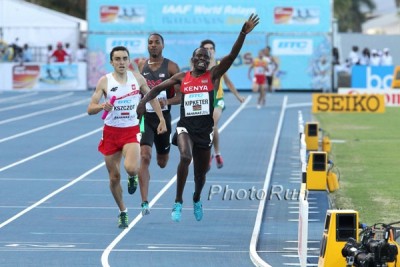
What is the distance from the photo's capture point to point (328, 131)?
1318 inches

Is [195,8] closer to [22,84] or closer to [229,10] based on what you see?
[229,10]

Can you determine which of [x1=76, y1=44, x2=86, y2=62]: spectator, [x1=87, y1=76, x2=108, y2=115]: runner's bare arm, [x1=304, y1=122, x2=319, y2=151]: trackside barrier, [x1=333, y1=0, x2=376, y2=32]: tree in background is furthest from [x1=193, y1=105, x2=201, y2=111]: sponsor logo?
[x1=333, y1=0, x2=376, y2=32]: tree in background

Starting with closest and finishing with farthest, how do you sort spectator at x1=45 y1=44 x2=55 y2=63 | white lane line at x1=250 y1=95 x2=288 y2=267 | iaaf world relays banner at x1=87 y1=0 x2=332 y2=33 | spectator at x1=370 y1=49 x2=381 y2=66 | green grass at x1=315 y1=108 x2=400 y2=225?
white lane line at x1=250 y1=95 x2=288 y2=267 < green grass at x1=315 y1=108 x2=400 y2=225 < spectator at x1=45 y1=44 x2=55 y2=63 < iaaf world relays banner at x1=87 y1=0 x2=332 y2=33 < spectator at x1=370 y1=49 x2=381 y2=66

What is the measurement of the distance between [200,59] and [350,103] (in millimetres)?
28658

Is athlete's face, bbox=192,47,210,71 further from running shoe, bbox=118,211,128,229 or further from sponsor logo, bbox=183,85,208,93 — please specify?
running shoe, bbox=118,211,128,229

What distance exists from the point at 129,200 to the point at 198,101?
4231mm

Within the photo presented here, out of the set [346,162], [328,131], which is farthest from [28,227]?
[328,131]

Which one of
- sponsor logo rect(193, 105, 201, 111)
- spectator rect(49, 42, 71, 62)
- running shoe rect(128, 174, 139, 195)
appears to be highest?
sponsor logo rect(193, 105, 201, 111)

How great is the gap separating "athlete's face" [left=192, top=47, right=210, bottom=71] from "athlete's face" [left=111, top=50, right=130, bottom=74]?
0.78 metres

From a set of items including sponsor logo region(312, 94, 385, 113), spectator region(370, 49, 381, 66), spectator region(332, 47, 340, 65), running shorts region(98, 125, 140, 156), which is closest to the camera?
running shorts region(98, 125, 140, 156)

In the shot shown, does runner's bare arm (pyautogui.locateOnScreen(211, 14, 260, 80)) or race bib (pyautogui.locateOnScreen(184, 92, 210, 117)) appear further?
race bib (pyautogui.locateOnScreen(184, 92, 210, 117))

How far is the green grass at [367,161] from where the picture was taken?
17.5m

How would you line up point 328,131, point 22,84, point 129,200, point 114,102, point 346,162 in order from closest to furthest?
point 114,102
point 129,200
point 346,162
point 328,131
point 22,84

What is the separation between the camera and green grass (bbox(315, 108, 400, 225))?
17453 mm
